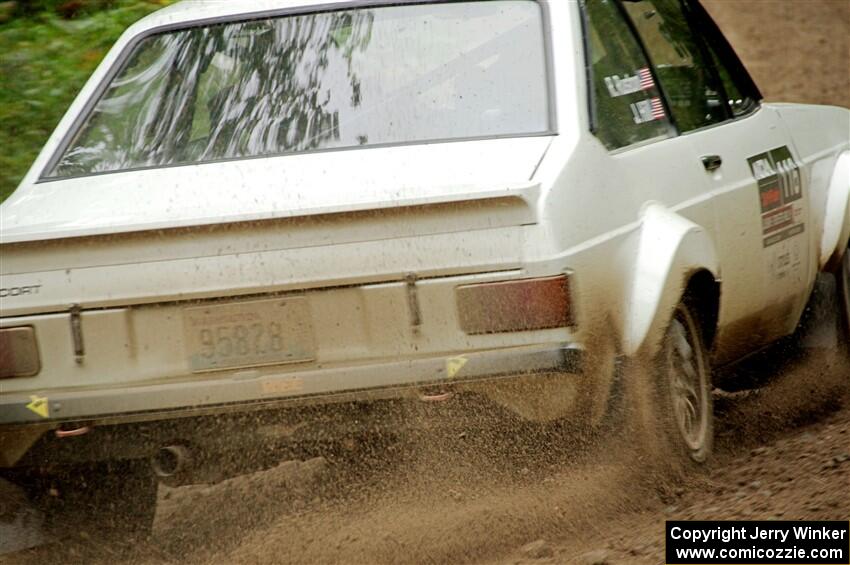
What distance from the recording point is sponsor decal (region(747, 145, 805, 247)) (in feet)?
17.2

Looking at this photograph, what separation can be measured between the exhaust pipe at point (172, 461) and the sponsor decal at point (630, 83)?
70.1 inches

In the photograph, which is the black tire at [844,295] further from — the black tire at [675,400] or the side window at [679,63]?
the black tire at [675,400]

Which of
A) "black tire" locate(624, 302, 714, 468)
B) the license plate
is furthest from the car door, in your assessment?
the license plate

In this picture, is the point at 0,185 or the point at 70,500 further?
the point at 0,185

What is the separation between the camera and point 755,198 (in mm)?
5164

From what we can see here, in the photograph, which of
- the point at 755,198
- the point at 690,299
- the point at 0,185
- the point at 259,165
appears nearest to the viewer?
the point at 259,165

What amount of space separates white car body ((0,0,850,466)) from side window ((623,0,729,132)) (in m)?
0.94

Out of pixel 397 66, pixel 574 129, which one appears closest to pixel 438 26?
pixel 397 66

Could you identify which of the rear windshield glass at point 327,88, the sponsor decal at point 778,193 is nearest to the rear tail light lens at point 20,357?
the rear windshield glass at point 327,88

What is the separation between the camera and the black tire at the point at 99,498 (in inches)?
172

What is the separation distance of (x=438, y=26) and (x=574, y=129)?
70cm

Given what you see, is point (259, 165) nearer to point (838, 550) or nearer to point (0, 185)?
point (838, 550)

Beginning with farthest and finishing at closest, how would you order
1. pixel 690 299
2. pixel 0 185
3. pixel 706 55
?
1. pixel 0 185
2. pixel 706 55
3. pixel 690 299

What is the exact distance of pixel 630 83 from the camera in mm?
4824
